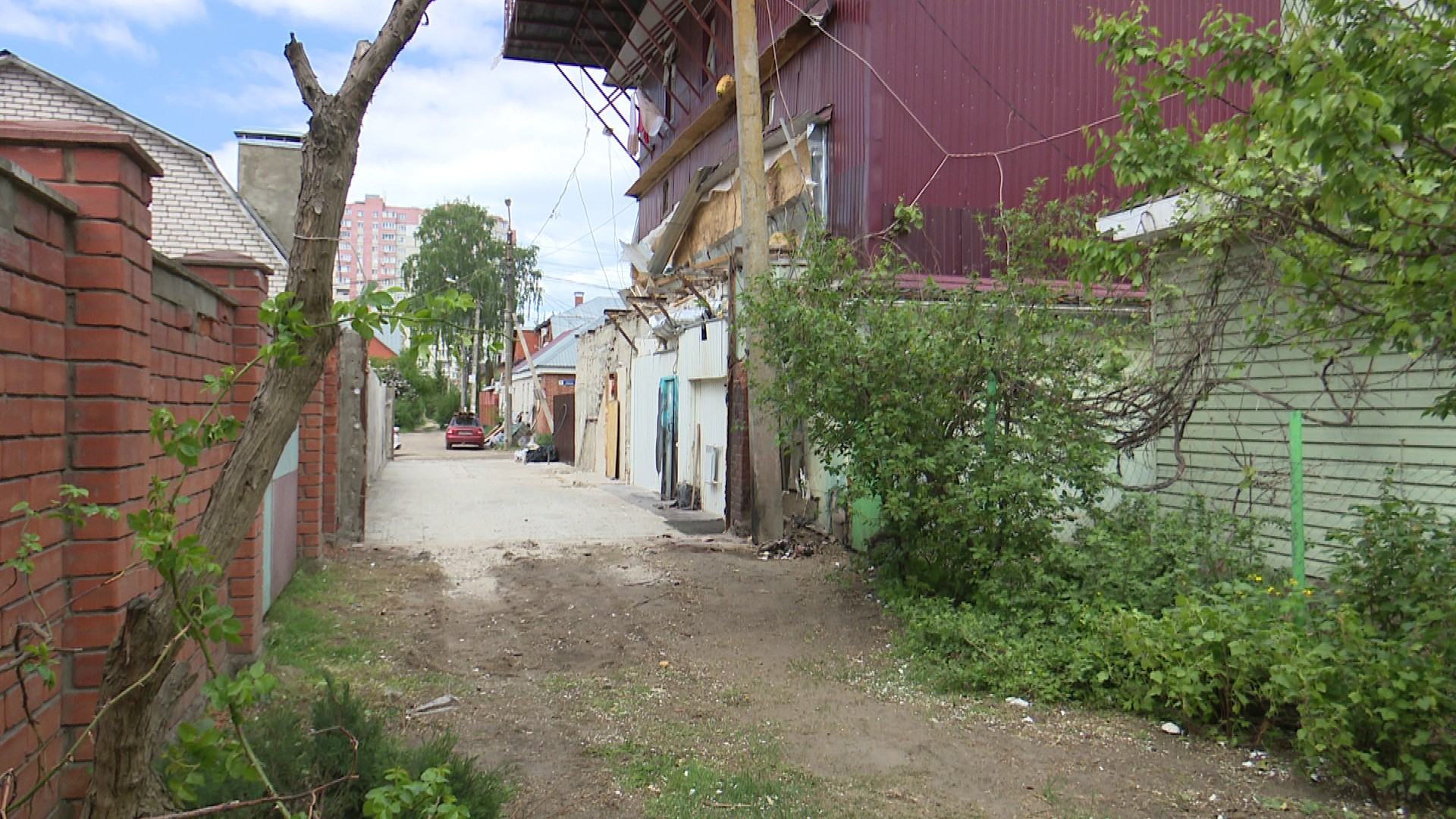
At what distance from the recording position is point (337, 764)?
341cm

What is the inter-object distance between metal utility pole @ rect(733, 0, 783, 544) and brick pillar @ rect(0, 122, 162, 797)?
25.3 feet

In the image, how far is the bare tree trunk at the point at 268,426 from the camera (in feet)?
6.72

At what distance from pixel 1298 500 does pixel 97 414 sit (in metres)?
6.23

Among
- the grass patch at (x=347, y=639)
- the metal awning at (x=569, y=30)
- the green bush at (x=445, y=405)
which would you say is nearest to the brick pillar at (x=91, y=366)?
the grass patch at (x=347, y=639)

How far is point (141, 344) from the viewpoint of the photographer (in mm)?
3430

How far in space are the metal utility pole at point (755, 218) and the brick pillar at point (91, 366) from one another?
770cm

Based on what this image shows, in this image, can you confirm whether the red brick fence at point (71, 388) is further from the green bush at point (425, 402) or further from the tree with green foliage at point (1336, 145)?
the green bush at point (425, 402)

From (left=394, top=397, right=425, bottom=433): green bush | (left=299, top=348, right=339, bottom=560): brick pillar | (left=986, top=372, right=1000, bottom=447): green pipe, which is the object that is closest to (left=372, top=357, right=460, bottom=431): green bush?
(left=394, top=397, right=425, bottom=433): green bush

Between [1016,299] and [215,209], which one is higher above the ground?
[215,209]

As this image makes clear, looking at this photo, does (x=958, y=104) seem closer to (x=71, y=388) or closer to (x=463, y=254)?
(x=71, y=388)

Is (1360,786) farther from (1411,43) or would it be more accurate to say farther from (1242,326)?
(1242,326)

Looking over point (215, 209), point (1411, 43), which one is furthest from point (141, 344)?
point (215, 209)

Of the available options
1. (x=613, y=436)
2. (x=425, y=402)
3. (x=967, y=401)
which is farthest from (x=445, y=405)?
(x=967, y=401)

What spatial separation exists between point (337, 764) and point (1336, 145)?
12.7 ft
